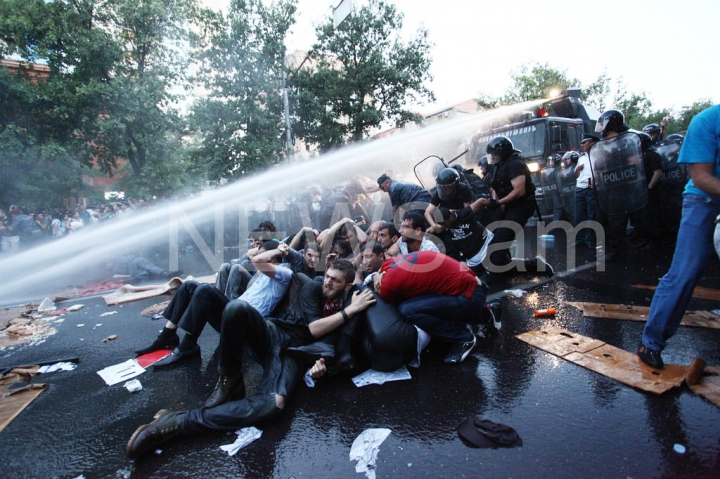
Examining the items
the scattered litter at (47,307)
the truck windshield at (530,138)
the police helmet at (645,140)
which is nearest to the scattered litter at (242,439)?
the scattered litter at (47,307)

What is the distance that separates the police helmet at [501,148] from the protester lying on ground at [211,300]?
2.90 metres

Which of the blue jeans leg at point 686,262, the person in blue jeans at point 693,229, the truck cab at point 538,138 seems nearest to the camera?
the person in blue jeans at point 693,229

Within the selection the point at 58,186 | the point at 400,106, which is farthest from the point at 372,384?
the point at 58,186

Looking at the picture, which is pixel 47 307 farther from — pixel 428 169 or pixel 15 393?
pixel 428 169

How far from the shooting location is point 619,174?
4941mm

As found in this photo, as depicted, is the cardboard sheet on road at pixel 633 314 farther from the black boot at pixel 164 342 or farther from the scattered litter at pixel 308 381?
the black boot at pixel 164 342

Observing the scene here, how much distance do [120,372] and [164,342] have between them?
443 mm

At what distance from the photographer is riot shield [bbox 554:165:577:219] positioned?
24.5 ft

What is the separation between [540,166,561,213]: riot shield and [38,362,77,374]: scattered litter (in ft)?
27.6

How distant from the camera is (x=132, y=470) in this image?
2.09m

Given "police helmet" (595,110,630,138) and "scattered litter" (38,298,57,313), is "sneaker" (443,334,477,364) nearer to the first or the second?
"police helmet" (595,110,630,138)

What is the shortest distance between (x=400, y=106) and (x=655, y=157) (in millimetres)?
14656

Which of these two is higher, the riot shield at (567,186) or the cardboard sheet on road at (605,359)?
the riot shield at (567,186)

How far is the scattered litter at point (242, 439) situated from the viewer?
7.16 ft
